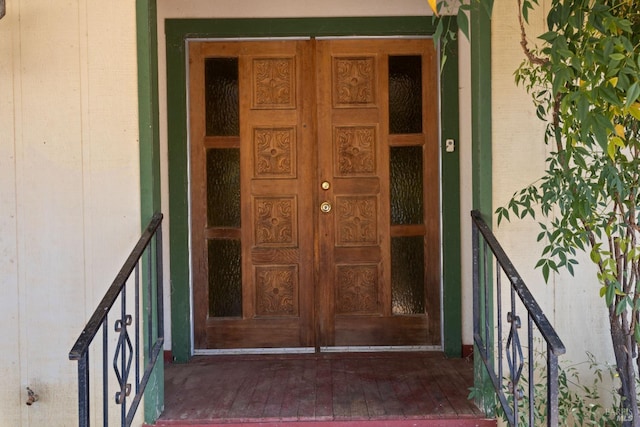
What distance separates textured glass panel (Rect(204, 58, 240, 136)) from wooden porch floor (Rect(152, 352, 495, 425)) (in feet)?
4.77

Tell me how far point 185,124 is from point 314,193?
924 mm

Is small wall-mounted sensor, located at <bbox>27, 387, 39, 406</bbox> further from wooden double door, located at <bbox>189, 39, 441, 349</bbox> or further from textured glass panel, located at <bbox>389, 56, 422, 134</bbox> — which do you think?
textured glass panel, located at <bbox>389, 56, 422, 134</bbox>

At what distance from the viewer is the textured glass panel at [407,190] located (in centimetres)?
393

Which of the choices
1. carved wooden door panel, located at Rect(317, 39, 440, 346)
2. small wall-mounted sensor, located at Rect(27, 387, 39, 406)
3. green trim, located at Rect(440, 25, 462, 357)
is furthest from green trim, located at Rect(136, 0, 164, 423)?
green trim, located at Rect(440, 25, 462, 357)

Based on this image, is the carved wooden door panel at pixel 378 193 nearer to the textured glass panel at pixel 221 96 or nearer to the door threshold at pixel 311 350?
the door threshold at pixel 311 350

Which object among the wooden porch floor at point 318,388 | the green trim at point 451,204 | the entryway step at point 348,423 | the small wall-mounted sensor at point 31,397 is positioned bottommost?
the entryway step at point 348,423

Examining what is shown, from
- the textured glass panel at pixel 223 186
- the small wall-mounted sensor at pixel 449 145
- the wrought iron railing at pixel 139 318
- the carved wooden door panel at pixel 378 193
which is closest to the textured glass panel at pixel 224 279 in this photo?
the textured glass panel at pixel 223 186

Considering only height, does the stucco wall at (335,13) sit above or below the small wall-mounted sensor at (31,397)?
above

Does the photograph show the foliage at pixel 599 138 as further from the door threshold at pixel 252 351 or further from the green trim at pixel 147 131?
the door threshold at pixel 252 351

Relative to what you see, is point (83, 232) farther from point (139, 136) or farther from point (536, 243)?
point (536, 243)

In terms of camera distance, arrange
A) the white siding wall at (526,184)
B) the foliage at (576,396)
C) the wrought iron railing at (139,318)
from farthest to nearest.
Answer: the white siding wall at (526,184) < the foliage at (576,396) < the wrought iron railing at (139,318)

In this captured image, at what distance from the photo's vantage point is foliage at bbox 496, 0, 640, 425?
173 cm

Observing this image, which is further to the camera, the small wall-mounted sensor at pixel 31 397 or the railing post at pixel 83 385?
the small wall-mounted sensor at pixel 31 397

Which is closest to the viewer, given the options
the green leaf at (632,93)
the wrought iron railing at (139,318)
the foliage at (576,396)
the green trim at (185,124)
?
the green leaf at (632,93)
